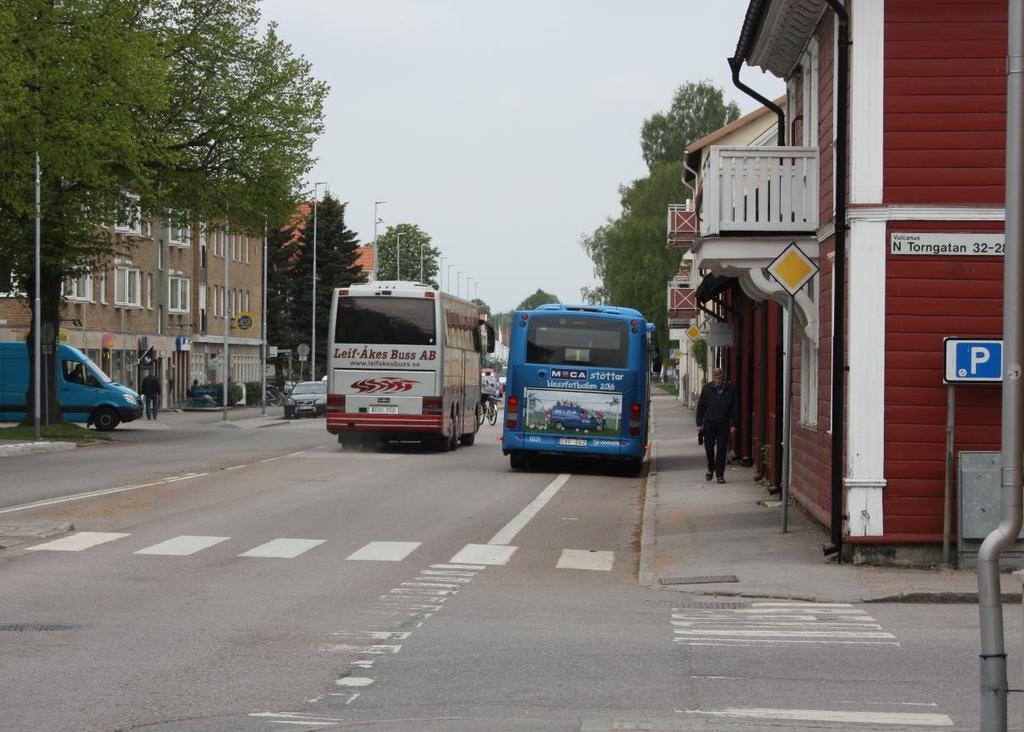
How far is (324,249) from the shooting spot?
10662 centimetres

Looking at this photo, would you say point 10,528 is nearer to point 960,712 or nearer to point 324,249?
point 960,712

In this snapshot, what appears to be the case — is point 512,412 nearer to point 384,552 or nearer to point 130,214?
point 384,552

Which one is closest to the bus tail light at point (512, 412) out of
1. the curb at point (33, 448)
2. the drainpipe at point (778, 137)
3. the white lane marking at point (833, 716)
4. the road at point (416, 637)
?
the drainpipe at point (778, 137)

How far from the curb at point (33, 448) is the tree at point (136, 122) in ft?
11.3

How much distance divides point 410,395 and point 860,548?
2078 cm

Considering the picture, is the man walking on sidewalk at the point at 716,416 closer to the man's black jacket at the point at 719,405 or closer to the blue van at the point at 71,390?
the man's black jacket at the point at 719,405

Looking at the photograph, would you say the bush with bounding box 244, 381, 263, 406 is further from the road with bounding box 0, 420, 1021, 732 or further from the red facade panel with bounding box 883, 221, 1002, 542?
the red facade panel with bounding box 883, 221, 1002, 542

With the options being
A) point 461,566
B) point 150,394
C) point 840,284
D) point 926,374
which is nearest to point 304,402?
point 150,394

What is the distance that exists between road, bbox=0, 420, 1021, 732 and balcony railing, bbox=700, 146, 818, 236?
3.61m

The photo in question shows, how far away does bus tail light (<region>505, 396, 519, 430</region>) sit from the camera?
98.3ft

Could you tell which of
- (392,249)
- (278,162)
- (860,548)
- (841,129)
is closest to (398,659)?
(860,548)

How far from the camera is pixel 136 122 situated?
39875 millimetres

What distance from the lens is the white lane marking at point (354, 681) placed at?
8.55 m

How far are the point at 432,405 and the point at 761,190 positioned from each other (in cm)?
1825
